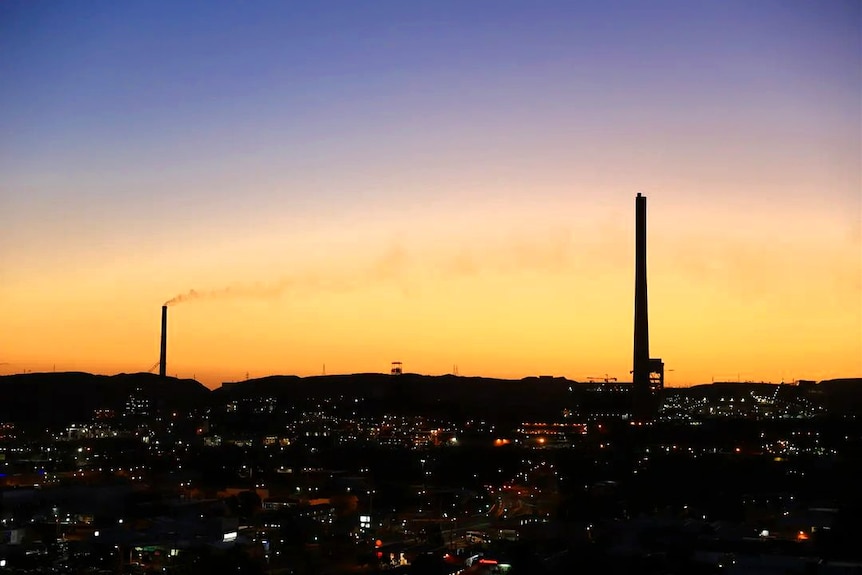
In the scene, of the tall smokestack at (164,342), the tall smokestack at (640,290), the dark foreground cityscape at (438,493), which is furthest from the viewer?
the tall smokestack at (164,342)

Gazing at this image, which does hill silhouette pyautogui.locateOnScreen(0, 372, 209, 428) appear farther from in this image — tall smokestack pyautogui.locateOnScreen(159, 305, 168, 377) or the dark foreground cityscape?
tall smokestack pyautogui.locateOnScreen(159, 305, 168, 377)

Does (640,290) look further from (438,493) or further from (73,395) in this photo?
(73,395)

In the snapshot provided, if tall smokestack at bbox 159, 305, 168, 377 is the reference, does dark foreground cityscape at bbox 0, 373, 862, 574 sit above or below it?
below

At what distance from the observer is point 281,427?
109ft

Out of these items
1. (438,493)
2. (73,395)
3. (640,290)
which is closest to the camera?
(438,493)

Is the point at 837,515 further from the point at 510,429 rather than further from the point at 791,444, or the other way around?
the point at 510,429

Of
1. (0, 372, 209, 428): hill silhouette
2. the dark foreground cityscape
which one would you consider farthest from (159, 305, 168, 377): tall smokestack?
(0, 372, 209, 428): hill silhouette

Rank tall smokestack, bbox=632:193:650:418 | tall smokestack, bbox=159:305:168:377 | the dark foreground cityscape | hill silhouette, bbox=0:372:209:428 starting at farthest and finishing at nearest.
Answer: hill silhouette, bbox=0:372:209:428 < tall smokestack, bbox=159:305:168:377 < tall smokestack, bbox=632:193:650:418 < the dark foreground cityscape

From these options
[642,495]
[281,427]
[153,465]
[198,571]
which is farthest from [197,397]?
[198,571]

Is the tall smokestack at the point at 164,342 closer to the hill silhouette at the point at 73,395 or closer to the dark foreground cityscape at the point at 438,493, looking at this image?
the dark foreground cityscape at the point at 438,493

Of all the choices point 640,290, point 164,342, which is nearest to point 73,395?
point 164,342

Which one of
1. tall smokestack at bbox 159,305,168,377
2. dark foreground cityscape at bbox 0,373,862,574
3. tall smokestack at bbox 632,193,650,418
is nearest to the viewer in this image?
dark foreground cityscape at bbox 0,373,862,574

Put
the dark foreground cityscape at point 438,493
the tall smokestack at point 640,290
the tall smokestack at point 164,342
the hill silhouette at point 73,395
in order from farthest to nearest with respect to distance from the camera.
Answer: the hill silhouette at point 73,395, the tall smokestack at point 164,342, the tall smokestack at point 640,290, the dark foreground cityscape at point 438,493

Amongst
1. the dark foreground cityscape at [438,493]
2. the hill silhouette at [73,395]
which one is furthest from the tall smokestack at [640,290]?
the hill silhouette at [73,395]
